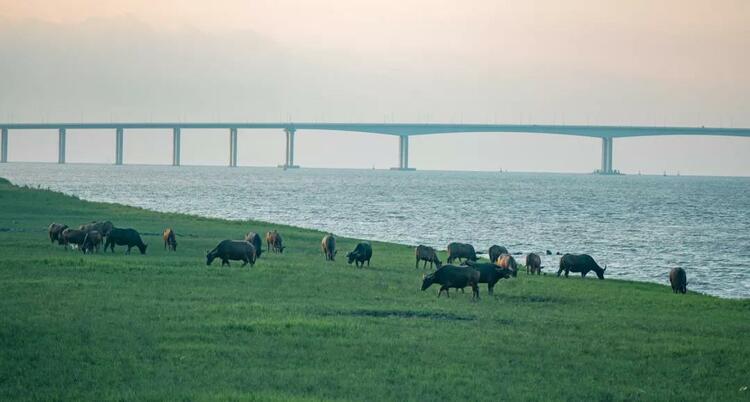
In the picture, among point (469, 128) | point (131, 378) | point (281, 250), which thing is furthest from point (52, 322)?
point (469, 128)

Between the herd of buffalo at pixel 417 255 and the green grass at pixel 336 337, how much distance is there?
0.44m

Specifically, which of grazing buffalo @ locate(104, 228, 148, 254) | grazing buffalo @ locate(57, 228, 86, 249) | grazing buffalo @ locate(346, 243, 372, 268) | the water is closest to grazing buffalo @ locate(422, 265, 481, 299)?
grazing buffalo @ locate(346, 243, 372, 268)

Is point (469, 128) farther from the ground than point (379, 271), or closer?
farther from the ground

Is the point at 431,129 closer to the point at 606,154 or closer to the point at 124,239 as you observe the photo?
the point at 606,154

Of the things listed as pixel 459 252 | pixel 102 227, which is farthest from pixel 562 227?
pixel 102 227

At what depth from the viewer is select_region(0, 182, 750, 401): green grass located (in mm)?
14359

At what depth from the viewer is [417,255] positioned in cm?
3009

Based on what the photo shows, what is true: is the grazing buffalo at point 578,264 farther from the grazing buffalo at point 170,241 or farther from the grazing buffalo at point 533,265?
the grazing buffalo at point 170,241

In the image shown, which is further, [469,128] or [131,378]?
[469,128]

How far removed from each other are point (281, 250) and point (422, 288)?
10.3 metres

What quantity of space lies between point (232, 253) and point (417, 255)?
206 inches

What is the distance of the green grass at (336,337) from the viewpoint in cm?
1436

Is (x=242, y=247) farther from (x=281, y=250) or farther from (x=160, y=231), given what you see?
(x=160, y=231)

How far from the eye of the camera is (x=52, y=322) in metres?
17.7
